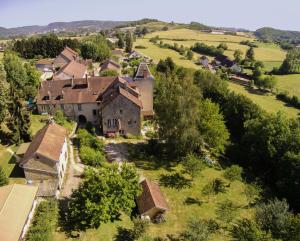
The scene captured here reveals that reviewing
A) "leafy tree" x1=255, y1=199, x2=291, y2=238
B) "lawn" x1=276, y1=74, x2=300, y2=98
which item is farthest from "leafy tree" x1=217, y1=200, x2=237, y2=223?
"lawn" x1=276, y1=74, x2=300, y2=98

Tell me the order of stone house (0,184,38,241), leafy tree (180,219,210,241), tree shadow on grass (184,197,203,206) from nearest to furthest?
1. stone house (0,184,38,241)
2. leafy tree (180,219,210,241)
3. tree shadow on grass (184,197,203,206)

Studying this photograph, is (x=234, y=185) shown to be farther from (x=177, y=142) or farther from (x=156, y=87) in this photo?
(x=156, y=87)

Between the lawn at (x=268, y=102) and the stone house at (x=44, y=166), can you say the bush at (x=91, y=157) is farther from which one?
the lawn at (x=268, y=102)

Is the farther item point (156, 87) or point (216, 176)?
point (156, 87)

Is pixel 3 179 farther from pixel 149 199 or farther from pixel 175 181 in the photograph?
pixel 175 181

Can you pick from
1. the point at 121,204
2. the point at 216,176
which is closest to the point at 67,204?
the point at 121,204

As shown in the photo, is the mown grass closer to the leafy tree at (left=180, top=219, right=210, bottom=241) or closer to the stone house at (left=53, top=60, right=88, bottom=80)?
the leafy tree at (left=180, top=219, right=210, bottom=241)
